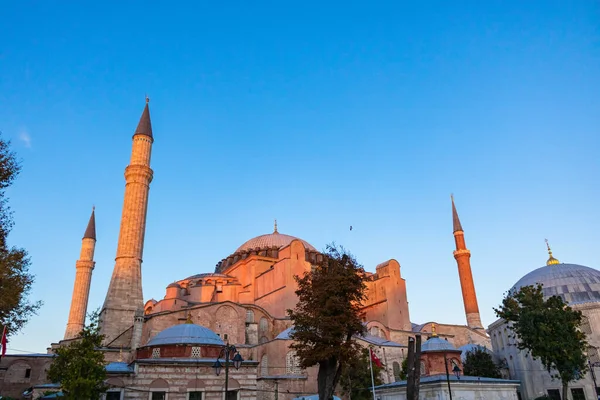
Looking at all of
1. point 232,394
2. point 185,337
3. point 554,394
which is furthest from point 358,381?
point 554,394

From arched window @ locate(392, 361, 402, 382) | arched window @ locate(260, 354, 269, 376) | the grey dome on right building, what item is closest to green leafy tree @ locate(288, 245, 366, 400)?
arched window @ locate(260, 354, 269, 376)

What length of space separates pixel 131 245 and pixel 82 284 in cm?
1030

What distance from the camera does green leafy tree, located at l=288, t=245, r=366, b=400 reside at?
14.9 meters

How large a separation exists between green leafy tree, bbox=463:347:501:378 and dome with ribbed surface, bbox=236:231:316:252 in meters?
16.6

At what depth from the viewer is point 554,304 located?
20000mm

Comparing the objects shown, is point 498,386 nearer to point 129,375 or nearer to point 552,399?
point 552,399

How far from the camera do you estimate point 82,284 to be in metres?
35.8

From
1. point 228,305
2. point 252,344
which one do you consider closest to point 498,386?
point 252,344

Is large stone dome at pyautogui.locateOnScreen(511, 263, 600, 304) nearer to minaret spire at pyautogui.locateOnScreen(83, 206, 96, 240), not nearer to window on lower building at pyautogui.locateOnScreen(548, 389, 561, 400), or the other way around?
window on lower building at pyautogui.locateOnScreen(548, 389, 561, 400)

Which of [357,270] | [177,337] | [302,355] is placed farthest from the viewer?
[177,337]

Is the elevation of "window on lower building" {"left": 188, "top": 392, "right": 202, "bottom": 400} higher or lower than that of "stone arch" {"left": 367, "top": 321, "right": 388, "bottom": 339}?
lower

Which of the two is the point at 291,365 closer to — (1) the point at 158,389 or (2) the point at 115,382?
(1) the point at 158,389

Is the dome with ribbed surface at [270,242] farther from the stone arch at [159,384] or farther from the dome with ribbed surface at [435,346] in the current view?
the stone arch at [159,384]

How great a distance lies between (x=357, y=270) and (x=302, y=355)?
3515 millimetres
